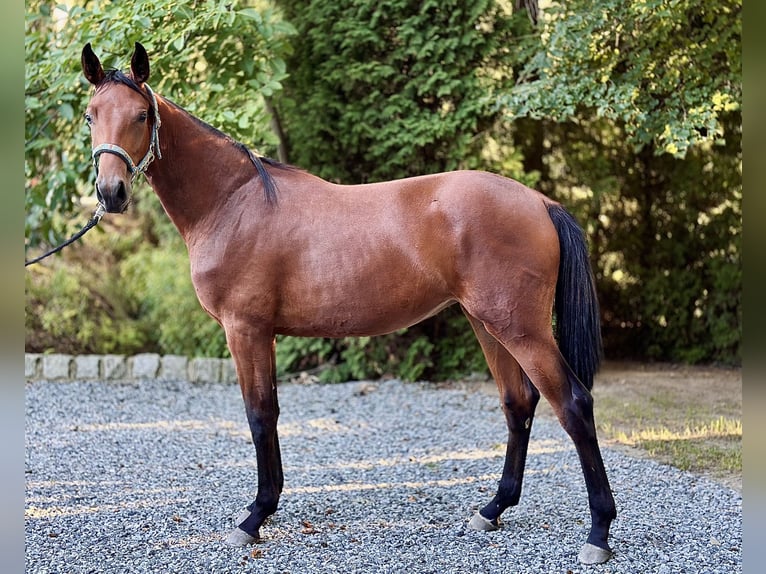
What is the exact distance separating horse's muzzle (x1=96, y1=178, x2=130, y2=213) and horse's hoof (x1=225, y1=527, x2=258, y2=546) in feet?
5.19

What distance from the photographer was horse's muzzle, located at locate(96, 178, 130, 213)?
9.26ft

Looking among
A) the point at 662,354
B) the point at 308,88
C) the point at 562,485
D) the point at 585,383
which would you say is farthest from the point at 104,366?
the point at 662,354

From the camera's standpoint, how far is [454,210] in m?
3.12

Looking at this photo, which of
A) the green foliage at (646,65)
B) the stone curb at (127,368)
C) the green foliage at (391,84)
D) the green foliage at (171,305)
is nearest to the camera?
the green foliage at (646,65)

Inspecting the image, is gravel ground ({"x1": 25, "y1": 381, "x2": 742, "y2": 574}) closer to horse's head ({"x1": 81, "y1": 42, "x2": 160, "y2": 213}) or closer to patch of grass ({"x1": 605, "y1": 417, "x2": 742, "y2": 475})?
patch of grass ({"x1": 605, "y1": 417, "x2": 742, "y2": 475})

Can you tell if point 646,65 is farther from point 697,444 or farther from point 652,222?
point 652,222

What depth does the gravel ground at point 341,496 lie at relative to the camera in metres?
3.10

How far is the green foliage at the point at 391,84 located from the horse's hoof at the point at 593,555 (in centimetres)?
412

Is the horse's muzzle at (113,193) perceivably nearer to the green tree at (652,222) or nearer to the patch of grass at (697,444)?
the patch of grass at (697,444)

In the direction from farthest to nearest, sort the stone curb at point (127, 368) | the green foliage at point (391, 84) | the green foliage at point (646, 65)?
the stone curb at point (127, 368) < the green foliage at point (391, 84) < the green foliage at point (646, 65)

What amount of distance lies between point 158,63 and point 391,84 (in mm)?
2667

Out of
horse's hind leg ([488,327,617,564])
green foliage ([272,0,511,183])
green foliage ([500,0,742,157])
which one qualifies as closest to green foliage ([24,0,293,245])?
green foliage ([272,0,511,183])

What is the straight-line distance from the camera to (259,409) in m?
3.24

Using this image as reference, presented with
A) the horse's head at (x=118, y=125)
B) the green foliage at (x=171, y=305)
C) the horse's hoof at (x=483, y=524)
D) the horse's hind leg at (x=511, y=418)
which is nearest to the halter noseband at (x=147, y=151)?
the horse's head at (x=118, y=125)
